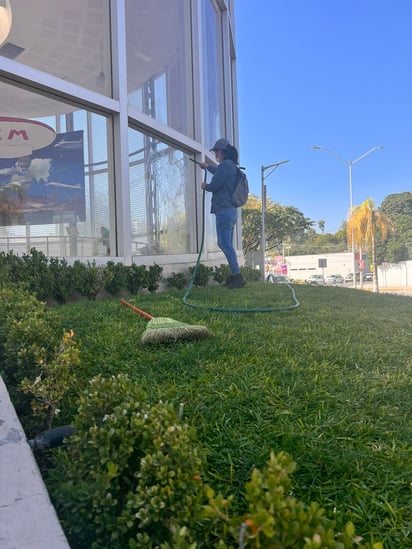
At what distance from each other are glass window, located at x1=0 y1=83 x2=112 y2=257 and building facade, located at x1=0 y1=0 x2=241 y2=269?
0.02 meters

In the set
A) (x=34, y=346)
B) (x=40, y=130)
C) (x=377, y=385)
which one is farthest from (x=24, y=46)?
(x=377, y=385)

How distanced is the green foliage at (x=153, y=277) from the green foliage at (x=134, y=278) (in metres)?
0.17

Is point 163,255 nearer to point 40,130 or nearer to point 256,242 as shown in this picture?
point 40,130

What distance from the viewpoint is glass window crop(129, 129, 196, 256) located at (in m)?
7.29

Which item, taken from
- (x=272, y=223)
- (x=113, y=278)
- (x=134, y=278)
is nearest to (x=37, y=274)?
(x=113, y=278)

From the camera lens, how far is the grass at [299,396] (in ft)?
4.88

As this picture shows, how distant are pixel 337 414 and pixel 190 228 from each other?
724 cm

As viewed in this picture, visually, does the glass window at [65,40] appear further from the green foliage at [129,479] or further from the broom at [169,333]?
the green foliage at [129,479]

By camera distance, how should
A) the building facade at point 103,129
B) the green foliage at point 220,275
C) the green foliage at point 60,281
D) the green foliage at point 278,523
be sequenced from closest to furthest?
the green foliage at point 278,523 → the green foliage at point 60,281 → the building facade at point 103,129 → the green foliage at point 220,275

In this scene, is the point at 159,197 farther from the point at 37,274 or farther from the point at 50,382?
the point at 50,382

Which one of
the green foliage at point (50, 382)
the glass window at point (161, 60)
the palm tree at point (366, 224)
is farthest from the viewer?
the palm tree at point (366, 224)

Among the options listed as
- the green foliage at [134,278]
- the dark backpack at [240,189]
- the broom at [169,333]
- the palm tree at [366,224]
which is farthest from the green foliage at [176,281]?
the palm tree at [366,224]

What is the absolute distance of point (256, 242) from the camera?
34781 millimetres

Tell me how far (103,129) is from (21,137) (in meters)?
2.23
